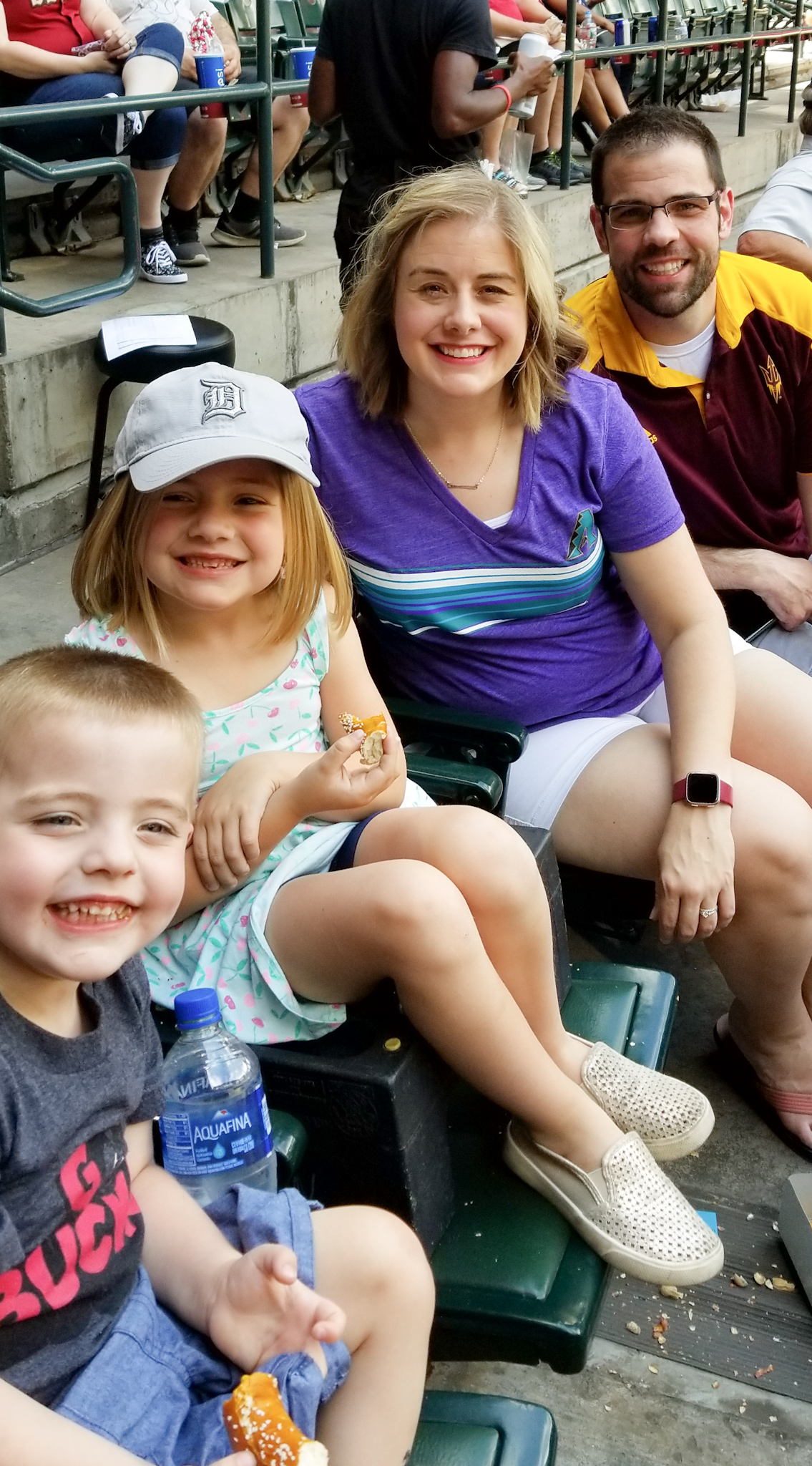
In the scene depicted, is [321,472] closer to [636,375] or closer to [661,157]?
[636,375]

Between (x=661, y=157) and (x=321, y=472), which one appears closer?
(x=321, y=472)

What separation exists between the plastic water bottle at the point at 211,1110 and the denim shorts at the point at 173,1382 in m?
0.13

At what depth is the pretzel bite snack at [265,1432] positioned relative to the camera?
114 cm

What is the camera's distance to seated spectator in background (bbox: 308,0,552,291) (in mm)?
4152

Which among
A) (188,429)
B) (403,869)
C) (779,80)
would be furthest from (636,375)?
(779,80)

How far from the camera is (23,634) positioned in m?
3.50

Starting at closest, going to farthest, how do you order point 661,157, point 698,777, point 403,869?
point 403,869, point 698,777, point 661,157

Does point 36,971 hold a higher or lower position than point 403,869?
higher

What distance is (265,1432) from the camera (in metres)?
1.16

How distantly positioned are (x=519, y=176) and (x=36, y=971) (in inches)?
231

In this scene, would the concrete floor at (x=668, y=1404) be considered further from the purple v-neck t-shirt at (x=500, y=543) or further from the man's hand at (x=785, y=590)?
the man's hand at (x=785, y=590)

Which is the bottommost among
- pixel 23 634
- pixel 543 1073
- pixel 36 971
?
pixel 23 634

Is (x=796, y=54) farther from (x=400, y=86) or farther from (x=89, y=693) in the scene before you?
(x=89, y=693)

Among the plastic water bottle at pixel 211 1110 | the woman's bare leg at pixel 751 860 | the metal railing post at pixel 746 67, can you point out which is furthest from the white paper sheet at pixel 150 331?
the metal railing post at pixel 746 67
